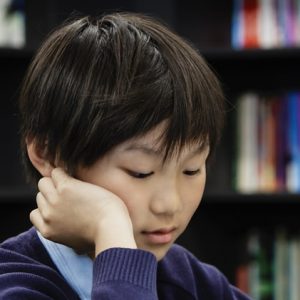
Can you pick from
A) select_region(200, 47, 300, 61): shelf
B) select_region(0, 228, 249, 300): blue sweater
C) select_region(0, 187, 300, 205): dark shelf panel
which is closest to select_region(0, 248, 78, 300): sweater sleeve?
select_region(0, 228, 249, 300): blue sweater

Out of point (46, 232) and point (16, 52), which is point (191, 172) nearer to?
point (46, 232)

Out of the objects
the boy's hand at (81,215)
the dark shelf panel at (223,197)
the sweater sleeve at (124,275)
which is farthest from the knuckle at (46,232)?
the dark shelf panel at (223,197)

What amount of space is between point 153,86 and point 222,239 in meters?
1.88

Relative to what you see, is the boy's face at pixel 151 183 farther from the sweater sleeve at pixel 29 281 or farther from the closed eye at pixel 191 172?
the sweater sleeve at pixel 29 281

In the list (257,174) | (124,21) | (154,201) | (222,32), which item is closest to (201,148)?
(154,201)

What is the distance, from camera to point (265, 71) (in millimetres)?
2926

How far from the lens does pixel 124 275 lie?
41.8 inches

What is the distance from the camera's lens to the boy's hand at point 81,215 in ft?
3.64

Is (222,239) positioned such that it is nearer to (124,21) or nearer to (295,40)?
(295,40)

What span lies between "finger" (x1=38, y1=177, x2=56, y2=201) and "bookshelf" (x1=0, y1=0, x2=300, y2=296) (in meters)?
1.55

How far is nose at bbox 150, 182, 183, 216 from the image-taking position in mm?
1102

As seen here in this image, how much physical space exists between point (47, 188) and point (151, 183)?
160mm

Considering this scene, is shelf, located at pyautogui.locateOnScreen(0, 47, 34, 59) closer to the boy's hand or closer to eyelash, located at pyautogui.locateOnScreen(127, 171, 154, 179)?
the boy's hand

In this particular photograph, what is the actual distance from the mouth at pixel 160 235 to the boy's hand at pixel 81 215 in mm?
43
